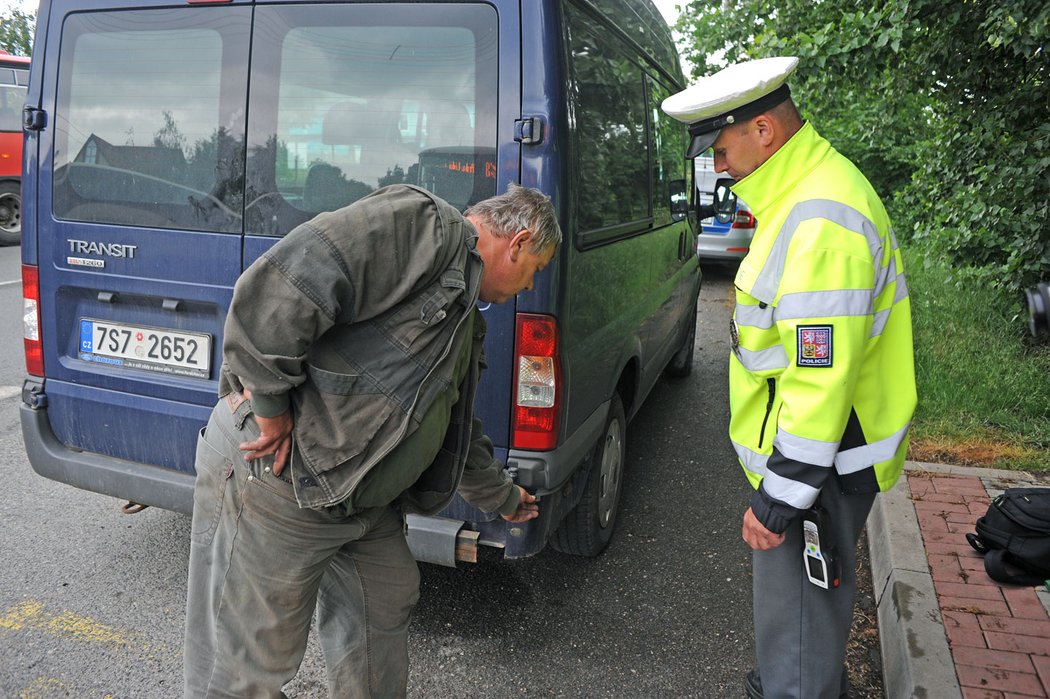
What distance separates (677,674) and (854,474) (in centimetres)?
122

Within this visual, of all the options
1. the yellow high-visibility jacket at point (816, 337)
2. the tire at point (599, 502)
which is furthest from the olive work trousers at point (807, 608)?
the tire at point (599, 502)

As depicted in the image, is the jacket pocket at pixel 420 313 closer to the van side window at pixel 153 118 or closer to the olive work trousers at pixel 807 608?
the olive work trousers at pixel 807 608

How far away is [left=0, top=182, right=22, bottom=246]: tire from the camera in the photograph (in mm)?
13266

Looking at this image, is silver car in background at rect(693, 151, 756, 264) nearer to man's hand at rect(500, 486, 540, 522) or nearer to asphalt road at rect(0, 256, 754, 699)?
asphalt road at rect(0, 256, 754, 699)

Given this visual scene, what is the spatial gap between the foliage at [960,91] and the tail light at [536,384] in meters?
3.77

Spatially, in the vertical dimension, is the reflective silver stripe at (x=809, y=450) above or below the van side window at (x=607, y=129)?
below

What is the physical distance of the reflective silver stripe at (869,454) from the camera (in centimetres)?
211

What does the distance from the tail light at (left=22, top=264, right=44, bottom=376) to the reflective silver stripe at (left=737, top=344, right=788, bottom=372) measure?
2.74 metres

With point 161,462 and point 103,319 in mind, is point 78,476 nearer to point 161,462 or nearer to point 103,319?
point 161,462

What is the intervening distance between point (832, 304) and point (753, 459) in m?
Answer: 0.53

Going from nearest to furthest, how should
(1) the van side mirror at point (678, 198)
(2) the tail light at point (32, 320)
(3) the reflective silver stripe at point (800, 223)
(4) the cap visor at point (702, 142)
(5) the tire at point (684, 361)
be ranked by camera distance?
(3) the reflective silver stripe at point (800, 223)
(4) the cap visor at point (702, 142)
(2) the tail light at point (32, 320)
(1) the van side mirror at point (678, 198)
(5) the tire at point (684, 361)

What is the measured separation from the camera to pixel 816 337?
76.0 inches

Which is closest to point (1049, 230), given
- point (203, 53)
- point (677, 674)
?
point (677, 674)

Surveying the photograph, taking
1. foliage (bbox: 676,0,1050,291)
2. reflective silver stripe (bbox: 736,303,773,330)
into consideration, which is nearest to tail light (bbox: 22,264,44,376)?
reflective silver stripe (bbox: 736,303,773,330)
